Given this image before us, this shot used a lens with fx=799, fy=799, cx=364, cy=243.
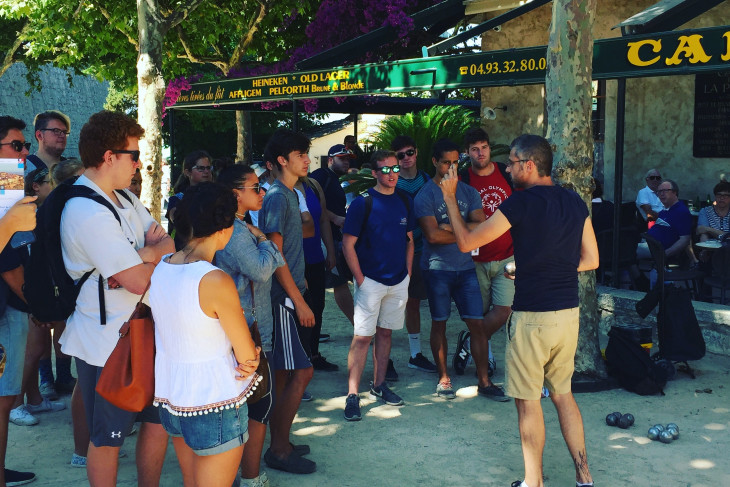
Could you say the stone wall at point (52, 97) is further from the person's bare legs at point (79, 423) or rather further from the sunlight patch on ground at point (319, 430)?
the person's bare legs at point (79, 423)

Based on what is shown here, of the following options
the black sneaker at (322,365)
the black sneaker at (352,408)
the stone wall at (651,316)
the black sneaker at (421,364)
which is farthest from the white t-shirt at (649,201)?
the black sneaker at (352,408)

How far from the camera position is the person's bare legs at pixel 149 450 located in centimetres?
374

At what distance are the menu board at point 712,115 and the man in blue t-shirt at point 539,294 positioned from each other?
7.72 meters

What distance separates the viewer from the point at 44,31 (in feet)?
53.9

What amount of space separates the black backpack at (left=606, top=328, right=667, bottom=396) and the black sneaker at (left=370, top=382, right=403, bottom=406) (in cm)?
173

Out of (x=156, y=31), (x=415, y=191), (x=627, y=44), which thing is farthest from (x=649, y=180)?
(x=156, y=31)

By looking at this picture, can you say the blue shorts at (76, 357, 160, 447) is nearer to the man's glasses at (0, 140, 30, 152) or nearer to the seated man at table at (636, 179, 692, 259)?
the man's glasses at (0, 140, 30, 152)

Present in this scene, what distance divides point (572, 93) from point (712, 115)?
231 inches

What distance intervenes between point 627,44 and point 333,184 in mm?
3114

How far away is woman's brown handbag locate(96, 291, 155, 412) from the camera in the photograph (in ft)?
10.7

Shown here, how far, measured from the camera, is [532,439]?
4098mm

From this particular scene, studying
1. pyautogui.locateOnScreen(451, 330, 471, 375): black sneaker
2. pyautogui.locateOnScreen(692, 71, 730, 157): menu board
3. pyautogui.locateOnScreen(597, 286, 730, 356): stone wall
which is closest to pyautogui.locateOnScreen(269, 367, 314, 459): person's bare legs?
pyautogui.locateOnScreen(451, 330, 471, 375): black sneaker

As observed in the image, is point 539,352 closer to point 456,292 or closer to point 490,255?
point 456,292

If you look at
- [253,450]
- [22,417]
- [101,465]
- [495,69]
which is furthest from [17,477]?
[495,69]
